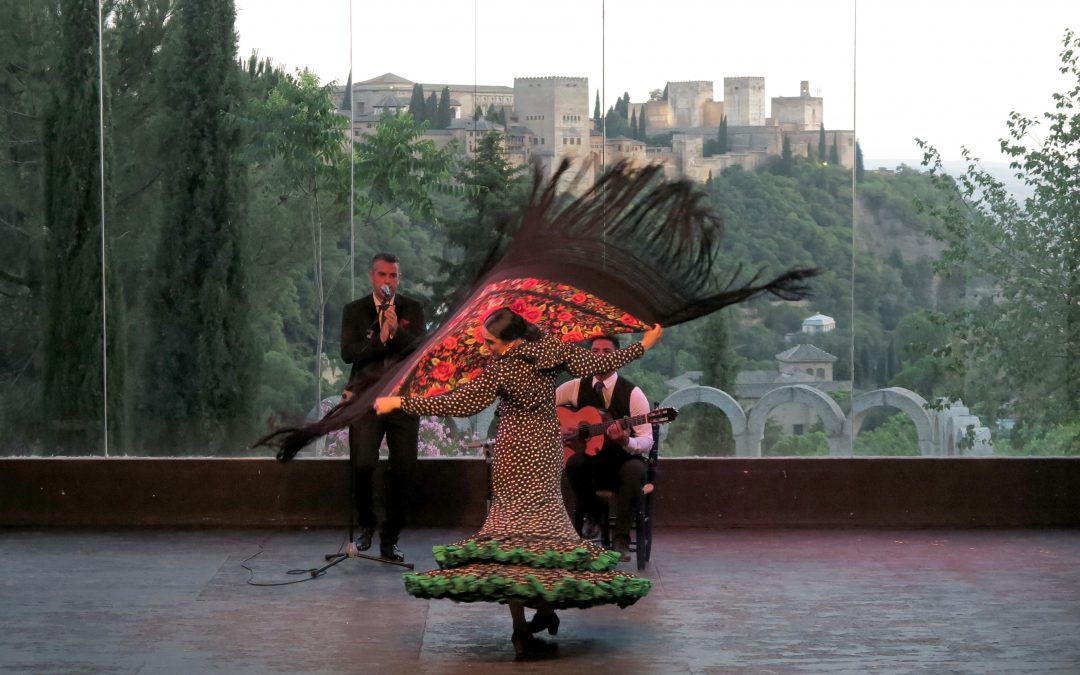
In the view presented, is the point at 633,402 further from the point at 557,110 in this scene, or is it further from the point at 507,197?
the point at 557,110

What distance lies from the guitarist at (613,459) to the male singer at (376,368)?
802mm

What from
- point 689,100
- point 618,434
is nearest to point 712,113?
point 689,100

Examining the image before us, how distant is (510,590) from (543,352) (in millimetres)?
899

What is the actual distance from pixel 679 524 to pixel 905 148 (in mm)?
2457

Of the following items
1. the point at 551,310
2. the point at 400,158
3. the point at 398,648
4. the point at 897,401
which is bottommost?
the point at 398,648

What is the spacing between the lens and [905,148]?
29.1ft

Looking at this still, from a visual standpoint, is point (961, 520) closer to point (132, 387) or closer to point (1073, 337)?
point (1073, 337)

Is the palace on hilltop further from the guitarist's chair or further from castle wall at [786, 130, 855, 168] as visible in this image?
the guitarist's chair

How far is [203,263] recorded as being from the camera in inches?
354

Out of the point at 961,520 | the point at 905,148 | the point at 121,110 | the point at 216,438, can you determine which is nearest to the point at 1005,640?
the point at 961,520

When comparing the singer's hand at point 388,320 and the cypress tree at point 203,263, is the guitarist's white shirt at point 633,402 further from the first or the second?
the cypress tree at point 203,263

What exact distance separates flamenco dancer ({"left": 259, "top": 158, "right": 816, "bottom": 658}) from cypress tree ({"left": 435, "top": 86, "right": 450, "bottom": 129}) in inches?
85.4

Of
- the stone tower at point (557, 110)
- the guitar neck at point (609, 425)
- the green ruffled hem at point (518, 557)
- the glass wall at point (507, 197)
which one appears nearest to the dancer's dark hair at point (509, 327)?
the green ruffled hem at point (518, 557)

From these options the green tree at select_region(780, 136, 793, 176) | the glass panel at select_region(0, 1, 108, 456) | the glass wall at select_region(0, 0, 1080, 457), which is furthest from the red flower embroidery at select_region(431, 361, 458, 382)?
the glass panel at select_region(0, 1, 108, 456)
